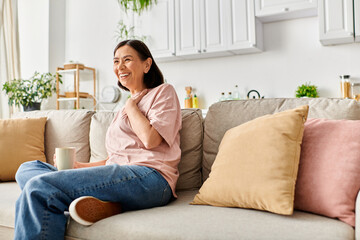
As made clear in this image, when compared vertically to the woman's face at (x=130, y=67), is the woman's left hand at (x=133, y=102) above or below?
below

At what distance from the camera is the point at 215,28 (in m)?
3.88

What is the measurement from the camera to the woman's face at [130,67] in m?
1.88

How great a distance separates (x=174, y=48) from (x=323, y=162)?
9.78 ft

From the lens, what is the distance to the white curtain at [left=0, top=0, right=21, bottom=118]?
4410 mm

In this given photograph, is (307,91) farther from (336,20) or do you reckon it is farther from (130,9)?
(130,9)

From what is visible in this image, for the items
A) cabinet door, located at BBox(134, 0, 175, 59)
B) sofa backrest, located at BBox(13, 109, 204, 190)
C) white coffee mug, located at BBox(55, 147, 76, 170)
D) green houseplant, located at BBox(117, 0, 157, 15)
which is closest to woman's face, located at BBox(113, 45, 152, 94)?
sofa backrest, located at BBox(13, 109, 204, 190)

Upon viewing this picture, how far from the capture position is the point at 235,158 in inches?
55.4

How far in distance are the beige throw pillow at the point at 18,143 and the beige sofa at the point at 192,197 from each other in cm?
7

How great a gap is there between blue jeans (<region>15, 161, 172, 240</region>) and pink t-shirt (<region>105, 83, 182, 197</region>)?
0.08 m

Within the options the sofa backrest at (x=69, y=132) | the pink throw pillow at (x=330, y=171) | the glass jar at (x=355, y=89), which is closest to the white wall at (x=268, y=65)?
the glass jar at (x=355, y=89)

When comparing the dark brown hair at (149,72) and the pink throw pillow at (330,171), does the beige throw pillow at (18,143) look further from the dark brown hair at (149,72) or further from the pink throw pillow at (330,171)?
the pink throw pillow at (330,171)

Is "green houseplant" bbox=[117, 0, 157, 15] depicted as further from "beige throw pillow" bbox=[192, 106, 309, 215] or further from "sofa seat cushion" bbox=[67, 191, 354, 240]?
"sofa seat cushion" bbox=[67, 191, 354, 240]

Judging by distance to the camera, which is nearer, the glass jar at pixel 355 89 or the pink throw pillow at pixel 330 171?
the pink throw pillow at pixel 330 171

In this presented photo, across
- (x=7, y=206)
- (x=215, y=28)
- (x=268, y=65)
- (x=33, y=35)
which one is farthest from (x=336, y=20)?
(x=33, y=35)
